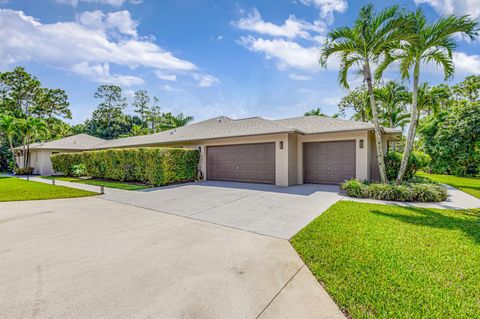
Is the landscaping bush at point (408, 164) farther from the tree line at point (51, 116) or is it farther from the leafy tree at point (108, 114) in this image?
the leafy tree at point (108, 114)

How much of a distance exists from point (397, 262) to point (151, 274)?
3493 mm

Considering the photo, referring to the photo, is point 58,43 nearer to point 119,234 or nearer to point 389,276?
point 119,234

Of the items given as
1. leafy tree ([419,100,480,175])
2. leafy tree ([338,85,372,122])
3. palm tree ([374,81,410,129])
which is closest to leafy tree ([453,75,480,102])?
leafy tree ([338,85,372,122])

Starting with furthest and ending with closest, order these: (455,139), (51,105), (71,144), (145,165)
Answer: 1. (51,105)
2. (71,144)
3. (455,139)
4. (145,165)

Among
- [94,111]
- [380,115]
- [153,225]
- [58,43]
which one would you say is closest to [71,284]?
[153,225]

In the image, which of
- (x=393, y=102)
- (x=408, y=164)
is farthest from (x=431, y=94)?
(x=408, y=164)

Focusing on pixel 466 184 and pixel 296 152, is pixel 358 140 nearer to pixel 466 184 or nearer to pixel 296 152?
pixel 296 152

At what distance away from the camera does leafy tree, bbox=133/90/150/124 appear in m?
39.0

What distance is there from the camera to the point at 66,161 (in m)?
17.7

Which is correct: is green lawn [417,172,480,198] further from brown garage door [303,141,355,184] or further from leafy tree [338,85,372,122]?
leafy tree [338,85,372,122]

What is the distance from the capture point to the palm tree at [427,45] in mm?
6836

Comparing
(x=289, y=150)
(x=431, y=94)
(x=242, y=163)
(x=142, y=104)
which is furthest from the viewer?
(x=142, y=104)

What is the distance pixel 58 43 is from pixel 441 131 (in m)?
25.5

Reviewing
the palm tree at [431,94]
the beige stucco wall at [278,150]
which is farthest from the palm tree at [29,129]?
the palm tree at [431,94]
